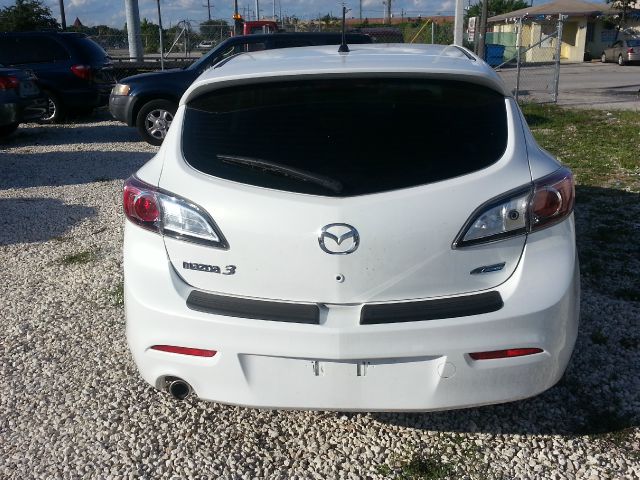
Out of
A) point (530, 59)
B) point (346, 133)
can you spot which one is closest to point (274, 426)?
point (346, 133)

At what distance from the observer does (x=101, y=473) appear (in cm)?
282

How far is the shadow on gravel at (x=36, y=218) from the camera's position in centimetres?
633

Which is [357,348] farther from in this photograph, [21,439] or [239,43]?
[239,43]

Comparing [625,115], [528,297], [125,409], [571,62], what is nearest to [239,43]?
[625,115]

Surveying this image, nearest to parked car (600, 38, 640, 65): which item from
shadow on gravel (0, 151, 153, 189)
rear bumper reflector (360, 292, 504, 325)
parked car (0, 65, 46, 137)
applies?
shadow on gravel (0, 151, 153, 189)

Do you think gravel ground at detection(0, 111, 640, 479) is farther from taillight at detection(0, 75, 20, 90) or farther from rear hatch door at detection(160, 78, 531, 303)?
taillight at detection(0, 75, 20, 90)

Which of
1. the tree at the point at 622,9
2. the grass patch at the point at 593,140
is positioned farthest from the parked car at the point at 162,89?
the tree at the point at 622,9

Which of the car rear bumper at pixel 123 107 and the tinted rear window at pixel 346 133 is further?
the car rear bumper at pixel 123 107

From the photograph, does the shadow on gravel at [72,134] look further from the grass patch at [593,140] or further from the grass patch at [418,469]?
the grass patch at [418,469]

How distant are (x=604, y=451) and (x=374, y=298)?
4.31ft

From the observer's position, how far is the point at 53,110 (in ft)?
46.0

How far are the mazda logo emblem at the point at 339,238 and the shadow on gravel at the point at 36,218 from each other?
15.2ft

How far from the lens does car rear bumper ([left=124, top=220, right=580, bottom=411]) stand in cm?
238

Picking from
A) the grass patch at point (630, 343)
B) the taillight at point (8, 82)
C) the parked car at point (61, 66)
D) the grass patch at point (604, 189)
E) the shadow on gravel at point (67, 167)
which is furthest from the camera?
the parked car at point (61, 66)
